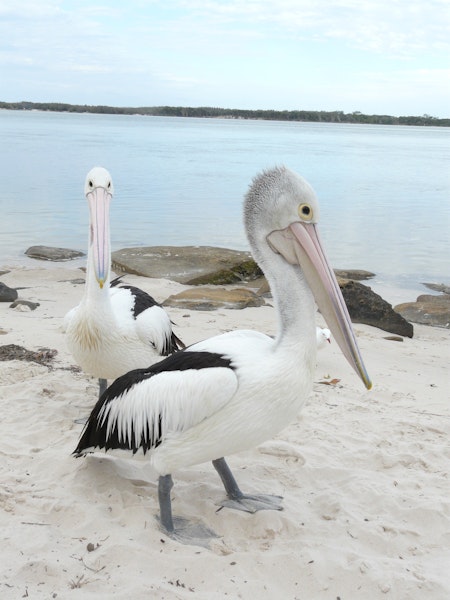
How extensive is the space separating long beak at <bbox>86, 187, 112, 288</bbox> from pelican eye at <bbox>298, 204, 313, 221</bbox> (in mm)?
1415

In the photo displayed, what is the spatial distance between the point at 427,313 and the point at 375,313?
1.28 meters

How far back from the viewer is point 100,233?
3.98 m

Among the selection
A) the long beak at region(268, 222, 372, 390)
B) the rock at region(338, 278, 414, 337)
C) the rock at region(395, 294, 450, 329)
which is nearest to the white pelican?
the long beak at region(268, 222, 372, 390)

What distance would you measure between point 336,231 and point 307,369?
1359 centimetres

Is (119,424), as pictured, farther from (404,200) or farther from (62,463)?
(404,200)

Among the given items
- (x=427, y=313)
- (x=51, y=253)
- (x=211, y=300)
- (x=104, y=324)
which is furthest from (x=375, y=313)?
(x=51, y=253)

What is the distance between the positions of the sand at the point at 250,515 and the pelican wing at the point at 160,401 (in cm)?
33

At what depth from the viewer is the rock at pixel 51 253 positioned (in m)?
11.4

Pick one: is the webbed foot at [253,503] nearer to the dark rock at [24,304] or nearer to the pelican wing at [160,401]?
the pelican wing at [160,401]

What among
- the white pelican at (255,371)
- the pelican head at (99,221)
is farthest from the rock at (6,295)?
the white pelican at (255,371)

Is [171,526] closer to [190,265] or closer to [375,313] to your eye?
[375,313]

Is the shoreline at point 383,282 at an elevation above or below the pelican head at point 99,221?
below

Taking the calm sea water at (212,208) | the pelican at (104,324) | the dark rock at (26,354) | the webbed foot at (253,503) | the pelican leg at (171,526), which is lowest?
the calm sea water at (212,208)

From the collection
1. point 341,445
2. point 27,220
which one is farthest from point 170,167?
point 341,445
